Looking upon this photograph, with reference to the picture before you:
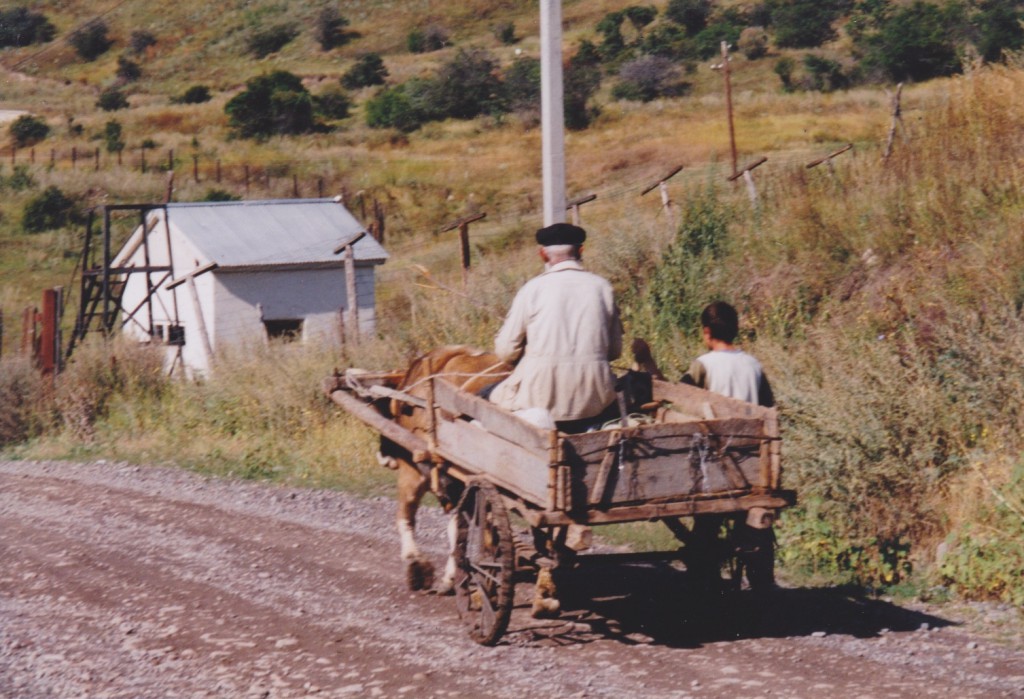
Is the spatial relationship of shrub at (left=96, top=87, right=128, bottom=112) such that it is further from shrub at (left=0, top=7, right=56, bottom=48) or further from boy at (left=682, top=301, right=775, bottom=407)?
boy at (left=682, top=301, right=775, bottom=407)

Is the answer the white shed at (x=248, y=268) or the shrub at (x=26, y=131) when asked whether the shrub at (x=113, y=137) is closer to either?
the shrub at (x=26, y=131)

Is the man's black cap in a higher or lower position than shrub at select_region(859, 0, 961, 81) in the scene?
lower

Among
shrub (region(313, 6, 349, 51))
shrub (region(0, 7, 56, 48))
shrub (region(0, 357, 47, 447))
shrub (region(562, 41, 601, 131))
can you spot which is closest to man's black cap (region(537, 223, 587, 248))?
shrub (region(0, 357, 47, 447))

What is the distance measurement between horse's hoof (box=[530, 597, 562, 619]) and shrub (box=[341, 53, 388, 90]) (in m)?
70.2

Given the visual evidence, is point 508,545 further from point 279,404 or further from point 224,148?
point 224,148

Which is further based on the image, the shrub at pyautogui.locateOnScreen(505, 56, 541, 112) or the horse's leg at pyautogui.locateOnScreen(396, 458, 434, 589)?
the shrub at pyautogui.locateOnScreen(505, 56, 541, 112)

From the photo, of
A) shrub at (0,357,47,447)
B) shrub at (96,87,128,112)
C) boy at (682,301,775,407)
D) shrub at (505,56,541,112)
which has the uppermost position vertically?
shrub at (96,87,128,112)

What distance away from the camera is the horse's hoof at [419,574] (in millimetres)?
8797

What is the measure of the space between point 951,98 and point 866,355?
718 cm

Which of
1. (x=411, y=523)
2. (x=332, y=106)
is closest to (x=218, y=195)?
(x=332, y=106)

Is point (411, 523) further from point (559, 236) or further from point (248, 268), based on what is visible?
point (248, 268)

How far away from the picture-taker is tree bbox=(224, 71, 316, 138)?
2574 inches

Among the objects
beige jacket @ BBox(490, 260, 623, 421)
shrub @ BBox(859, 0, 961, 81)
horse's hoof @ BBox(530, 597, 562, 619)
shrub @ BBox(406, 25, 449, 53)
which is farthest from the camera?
shrub @ BBox(406, 25, 449, 53)

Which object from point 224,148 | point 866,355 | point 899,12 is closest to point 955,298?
point 866,355
